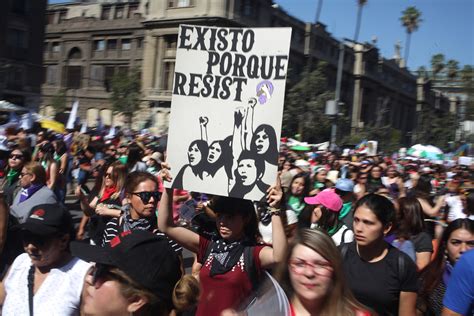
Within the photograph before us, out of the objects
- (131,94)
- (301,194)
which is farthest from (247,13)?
(301,194)

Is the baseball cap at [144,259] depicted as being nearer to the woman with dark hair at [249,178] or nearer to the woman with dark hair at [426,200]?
the woman with dark hair at [249,178]

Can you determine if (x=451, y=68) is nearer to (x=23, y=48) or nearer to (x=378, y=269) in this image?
(x=23, y=48)

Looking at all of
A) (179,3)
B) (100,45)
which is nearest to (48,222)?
(179,3)

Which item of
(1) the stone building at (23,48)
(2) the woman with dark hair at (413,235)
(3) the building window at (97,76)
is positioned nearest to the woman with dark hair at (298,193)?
(2) the woman with dark hair at (413,235)

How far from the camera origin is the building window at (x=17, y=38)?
40188mm

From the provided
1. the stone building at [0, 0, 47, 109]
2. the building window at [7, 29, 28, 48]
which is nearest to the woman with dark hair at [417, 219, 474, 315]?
the stone building at [0, 0, 47, 109]

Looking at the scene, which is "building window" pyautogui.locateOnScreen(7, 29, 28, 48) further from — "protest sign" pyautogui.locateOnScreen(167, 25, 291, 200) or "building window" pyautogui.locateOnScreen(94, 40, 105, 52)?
"protest sign" pyautogui.locateOnScreen(167, 25, 291, 200)

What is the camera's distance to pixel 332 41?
197 ft

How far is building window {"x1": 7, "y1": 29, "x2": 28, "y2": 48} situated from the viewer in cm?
4019

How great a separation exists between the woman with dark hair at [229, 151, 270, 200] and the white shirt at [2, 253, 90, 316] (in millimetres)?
1187

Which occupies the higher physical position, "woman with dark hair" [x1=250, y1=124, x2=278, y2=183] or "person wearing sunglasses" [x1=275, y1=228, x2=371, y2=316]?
"woman with dark hair" [x1=250, y1=124, x2=278, y2=183]

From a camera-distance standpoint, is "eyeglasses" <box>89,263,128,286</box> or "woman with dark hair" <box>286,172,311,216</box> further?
"woman with dark hair" <box>286,172,311,216</box>

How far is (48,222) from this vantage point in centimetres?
272

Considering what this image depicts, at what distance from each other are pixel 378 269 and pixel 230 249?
3.01ft
